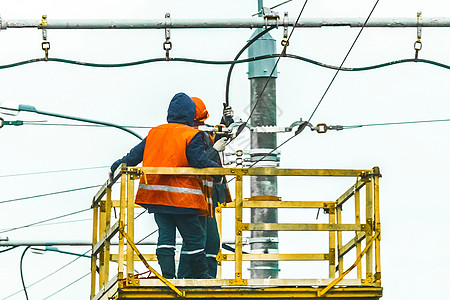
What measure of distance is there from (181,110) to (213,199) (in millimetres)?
1239

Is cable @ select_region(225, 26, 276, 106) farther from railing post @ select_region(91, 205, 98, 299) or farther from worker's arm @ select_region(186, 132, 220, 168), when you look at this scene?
worker's arm @ select_region(186, 132, 220, 168)

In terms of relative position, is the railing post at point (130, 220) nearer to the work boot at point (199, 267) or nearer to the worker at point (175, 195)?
the worker at point (175, 195)

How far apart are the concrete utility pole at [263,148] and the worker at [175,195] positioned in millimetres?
2324

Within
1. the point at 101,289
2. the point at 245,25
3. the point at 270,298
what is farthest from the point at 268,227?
the point at 245,25

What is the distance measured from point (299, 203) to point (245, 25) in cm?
288

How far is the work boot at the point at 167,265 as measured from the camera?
55.5ft

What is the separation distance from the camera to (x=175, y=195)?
16859 mm

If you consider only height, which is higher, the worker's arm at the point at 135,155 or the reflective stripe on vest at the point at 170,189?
the worker's arm at the point at 135,155

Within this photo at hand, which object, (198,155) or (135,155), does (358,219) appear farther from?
(135,155)

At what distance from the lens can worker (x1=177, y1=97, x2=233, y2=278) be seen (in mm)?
17141

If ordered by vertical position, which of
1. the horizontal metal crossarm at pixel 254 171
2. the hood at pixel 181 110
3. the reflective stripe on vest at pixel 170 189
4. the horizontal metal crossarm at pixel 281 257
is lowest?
the horizontal metal crossarm at pixel 281 257

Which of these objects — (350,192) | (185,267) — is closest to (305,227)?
(185,267)

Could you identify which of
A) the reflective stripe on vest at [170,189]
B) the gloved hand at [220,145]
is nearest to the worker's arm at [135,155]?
the reflective stripe on vest at [170,189]

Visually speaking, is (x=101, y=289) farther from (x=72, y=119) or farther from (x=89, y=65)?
(x=72, y=119)
